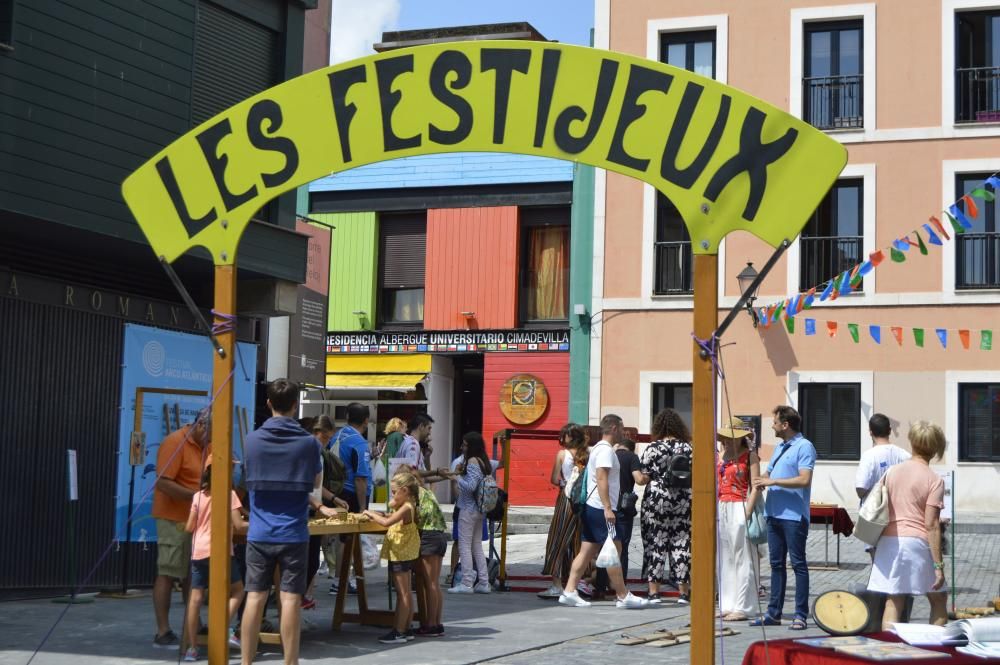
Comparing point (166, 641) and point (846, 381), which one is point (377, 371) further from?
point (166, 641)

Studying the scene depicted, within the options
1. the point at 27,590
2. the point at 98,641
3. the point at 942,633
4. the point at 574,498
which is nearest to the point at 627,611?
the point at 574,498

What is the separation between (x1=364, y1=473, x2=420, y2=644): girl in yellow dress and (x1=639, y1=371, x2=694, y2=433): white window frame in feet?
51.1

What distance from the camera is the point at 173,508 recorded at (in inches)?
400

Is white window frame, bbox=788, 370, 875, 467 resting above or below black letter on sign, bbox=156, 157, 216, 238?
below

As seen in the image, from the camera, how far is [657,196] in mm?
26281

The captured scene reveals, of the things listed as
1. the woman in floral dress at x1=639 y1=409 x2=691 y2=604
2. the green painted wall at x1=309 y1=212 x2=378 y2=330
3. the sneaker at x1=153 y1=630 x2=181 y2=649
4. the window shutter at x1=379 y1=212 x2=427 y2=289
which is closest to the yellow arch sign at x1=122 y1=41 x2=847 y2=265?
the sneaker at x1=153 y1=630 x2=181 y2=649

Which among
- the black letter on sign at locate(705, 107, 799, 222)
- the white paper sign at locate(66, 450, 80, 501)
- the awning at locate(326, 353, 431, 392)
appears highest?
the black letter on sign at locate(705, 107, 799, 222)

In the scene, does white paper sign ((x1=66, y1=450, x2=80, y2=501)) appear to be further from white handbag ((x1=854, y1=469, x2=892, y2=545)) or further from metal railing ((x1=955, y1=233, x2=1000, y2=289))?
metal railing ((x1=955, y1=233, x2=1000, y2=289))

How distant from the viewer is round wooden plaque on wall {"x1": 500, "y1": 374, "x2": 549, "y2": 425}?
92.7 feet

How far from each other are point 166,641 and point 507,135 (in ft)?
16.6

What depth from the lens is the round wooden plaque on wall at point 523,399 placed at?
28.3m

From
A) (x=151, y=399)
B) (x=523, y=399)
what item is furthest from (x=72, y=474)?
(x=523, y=399)

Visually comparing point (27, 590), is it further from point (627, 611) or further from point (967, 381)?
point (967, 381)

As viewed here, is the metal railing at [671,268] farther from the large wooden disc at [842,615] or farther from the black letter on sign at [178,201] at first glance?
the black letter on sign at [178,201]
